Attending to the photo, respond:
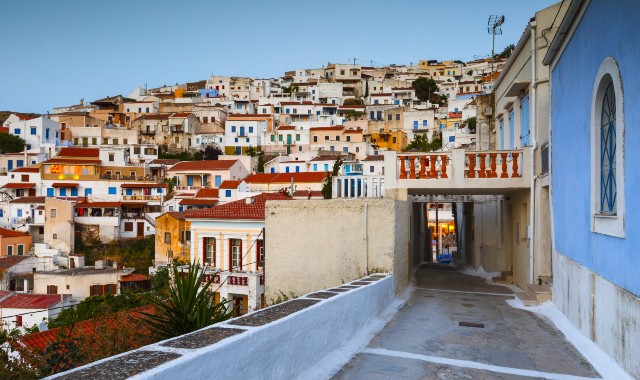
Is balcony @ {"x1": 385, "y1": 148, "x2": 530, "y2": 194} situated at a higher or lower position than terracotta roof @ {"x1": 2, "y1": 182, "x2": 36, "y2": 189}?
lower

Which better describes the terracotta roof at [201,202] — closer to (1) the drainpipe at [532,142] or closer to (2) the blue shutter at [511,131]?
(2) the blue shutter at [511,131]

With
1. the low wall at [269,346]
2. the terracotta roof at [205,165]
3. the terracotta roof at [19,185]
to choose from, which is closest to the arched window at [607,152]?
the low wall at [269,346]

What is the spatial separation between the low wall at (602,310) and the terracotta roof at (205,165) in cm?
5603

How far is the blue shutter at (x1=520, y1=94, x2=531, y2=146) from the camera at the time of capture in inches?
553

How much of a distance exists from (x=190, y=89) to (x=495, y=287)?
130356 mm

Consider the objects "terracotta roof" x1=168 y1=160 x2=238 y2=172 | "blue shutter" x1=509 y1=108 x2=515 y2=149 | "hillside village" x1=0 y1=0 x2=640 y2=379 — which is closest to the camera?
"hillside village" x1=0 y1=0 x2=640 y2=379

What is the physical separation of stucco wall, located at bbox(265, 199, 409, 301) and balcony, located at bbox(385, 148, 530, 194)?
1.69 m

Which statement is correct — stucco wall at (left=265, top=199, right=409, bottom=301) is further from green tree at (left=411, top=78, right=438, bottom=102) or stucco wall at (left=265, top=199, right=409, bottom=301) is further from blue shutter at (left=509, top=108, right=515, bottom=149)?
green tree at (left=411, top=78, right=438, bottom=102)

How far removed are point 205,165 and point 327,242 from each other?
55000 millimetres

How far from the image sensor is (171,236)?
46656 millimetres

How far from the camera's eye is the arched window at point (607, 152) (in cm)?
620

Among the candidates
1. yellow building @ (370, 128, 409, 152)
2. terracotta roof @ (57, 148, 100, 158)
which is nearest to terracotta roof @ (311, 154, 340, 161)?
yellow building @ (370, 128, 409, 152)

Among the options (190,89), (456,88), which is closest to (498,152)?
(456,88)

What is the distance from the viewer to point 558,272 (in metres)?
10.1
